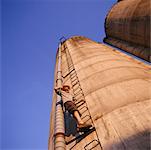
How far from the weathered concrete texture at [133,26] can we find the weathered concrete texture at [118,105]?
8.25 ft

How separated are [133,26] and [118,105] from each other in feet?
24.9

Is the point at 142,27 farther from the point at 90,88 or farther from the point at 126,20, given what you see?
the point at 90,88

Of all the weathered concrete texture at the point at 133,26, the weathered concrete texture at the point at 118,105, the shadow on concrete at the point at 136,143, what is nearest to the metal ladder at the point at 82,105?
the weathered concrete texture at the point at 118,105

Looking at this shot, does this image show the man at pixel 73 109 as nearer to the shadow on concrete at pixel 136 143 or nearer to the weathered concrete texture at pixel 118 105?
the weathered concrete texture at pixel 118 105

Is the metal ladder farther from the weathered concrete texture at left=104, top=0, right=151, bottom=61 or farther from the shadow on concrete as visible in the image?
Answer: the weathered concrete texture at left=104, top=0, right=151, bottom=61

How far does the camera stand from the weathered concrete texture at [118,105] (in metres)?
5.63

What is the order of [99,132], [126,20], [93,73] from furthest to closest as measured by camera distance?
[126,20] < [93,73] < [99,132]

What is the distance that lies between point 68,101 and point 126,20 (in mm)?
8551

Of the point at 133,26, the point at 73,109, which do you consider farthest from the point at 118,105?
the point at 133,26

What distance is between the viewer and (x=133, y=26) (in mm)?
13664

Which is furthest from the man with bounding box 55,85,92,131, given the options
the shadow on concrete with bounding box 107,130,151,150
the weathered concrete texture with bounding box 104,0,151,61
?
the weathered concrete texture with bounding box 104,0,151,61

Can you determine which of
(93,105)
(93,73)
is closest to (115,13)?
(93,73)

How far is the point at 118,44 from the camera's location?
18188mm

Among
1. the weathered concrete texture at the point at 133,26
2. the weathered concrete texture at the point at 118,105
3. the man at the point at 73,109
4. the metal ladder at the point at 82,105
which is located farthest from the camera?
the weathered concrete texture at the point at 133,26
